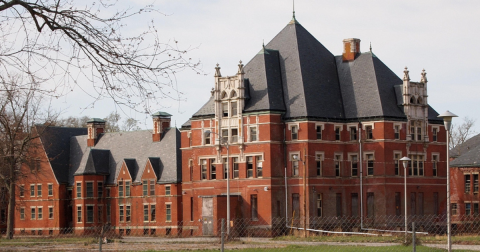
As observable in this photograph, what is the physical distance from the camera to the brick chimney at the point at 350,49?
251ft

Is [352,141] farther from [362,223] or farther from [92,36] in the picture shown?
[92,36]

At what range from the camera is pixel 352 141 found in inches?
2822

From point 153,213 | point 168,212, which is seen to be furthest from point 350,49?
point 153,213

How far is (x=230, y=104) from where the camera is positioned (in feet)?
235

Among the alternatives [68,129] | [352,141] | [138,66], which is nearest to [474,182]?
[352,141]

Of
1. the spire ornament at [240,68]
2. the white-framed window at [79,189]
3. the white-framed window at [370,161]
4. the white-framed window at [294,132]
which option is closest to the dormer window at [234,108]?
the spire ornament at [240,68]

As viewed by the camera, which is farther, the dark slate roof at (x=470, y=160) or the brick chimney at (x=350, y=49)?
the brick chimney at (x=350, y=49)

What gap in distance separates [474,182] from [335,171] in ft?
42.8

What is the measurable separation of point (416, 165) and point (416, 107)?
17.7 ft

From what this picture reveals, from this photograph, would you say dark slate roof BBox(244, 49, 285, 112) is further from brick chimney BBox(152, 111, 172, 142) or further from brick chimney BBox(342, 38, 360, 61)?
brick chimney BBox(152, 111, 172, 142)

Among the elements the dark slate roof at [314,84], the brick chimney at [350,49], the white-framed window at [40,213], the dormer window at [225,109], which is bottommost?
the white-framed window at [40,213]

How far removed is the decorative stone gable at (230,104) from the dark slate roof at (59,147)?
26.5 m

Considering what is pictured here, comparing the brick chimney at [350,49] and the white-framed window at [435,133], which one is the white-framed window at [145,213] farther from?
the white-framed window at [435,133]

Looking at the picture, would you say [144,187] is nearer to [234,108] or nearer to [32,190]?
[32,190]
